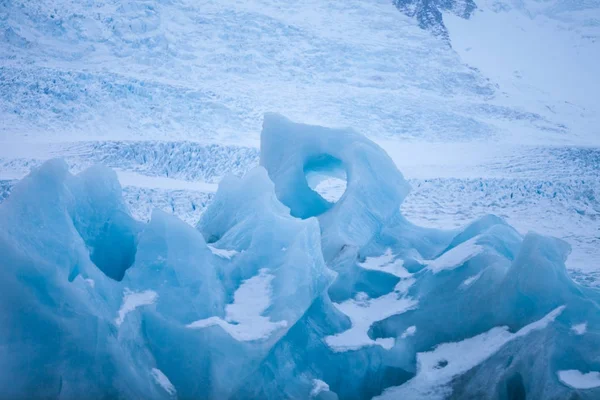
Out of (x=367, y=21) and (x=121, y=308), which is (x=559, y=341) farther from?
(x=367, y=21)

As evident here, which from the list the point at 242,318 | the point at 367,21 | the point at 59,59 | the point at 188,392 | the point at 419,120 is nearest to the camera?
the point at 188,392

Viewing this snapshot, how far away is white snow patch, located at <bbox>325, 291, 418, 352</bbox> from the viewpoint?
157 inches

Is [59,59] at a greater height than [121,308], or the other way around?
[121,308]

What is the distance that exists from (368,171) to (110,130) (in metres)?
9.33

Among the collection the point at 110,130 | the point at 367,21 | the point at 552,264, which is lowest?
the point at 110,130

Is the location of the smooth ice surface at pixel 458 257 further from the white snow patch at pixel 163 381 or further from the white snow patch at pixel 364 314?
the white snow patch at pixel 163 381

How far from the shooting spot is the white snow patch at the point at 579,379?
3.19 meters

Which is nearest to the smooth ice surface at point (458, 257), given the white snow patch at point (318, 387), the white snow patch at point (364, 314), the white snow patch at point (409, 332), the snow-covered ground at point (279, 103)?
the white snow patch at point (364, 314)

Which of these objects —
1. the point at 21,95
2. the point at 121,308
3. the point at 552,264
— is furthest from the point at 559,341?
the point at 21,95

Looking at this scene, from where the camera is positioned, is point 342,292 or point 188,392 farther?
point 342,292

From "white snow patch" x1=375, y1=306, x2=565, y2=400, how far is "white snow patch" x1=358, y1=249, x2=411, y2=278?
107 cm

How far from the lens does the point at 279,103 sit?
1627 cm

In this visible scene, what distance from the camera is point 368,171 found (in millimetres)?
5543

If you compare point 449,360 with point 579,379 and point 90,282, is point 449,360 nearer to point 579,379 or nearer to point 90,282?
point 579,379
